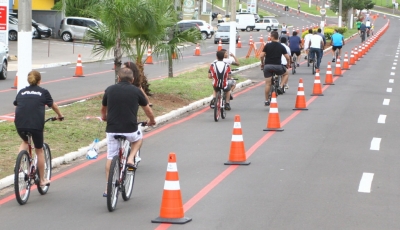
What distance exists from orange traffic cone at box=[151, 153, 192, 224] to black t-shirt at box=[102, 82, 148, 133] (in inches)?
43.7

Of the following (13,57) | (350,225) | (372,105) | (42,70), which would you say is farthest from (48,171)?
(13,57)

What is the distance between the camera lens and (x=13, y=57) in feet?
132

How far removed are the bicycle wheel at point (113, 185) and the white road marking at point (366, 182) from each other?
11.1 ft

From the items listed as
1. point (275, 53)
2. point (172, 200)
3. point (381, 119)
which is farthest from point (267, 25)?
point (172, 200)

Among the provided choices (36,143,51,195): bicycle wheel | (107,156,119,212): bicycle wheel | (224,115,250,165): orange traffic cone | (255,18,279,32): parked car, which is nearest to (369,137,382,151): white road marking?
(224,115,250,165): orange traffic cone

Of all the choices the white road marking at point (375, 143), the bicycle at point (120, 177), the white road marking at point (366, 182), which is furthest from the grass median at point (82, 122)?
the white road marking at point (375, 143)

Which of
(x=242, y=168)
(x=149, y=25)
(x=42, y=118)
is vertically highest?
(x=149, y=25)

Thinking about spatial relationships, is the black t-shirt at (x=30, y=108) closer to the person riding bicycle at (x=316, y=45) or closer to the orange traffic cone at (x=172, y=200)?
the orange traffic cone at (x=172, y=200)

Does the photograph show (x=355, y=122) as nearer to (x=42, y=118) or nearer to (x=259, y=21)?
(x=42, y=118)

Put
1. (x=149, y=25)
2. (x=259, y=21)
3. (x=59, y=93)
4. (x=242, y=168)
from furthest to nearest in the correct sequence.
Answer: (x=259, y=21), (x=59, y=93), (x=149, y=25), (x=242, y=168)

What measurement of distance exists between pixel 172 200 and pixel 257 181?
2.78m

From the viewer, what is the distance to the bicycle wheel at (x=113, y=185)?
898 centimetres

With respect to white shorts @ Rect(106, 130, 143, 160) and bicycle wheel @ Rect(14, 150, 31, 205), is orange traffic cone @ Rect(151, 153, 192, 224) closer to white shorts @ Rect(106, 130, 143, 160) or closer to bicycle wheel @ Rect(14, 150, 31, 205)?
white shorts @ Rect(106, 130, 143, 160)

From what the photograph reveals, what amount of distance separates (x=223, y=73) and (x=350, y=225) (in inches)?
386
